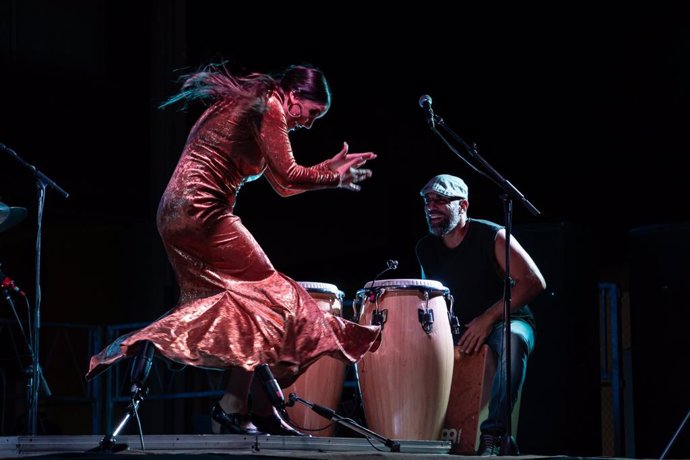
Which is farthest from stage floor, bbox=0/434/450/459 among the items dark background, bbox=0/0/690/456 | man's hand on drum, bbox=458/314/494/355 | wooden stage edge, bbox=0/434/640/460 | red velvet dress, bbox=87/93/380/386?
dark background, bbox=0/0/690/456

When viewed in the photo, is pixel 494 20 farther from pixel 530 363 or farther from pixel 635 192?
pixel 530 363

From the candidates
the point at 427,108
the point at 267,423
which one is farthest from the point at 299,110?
→ the point at 267,423

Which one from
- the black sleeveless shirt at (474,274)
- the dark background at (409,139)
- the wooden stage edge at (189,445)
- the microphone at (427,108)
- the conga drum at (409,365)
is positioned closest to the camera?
the wooden stage edge at (189,445)

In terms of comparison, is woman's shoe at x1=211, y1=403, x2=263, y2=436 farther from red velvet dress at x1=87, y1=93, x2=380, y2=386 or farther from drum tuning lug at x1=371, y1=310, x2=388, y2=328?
drum tuning lug at x1=371, y1=310, x2=388, y2=328

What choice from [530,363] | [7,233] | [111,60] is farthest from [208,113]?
[7,233]

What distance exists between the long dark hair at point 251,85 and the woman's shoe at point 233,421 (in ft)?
3.95

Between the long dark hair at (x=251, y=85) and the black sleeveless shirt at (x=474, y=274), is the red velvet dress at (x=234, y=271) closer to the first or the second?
the long dark hair at (x=251, y=85)

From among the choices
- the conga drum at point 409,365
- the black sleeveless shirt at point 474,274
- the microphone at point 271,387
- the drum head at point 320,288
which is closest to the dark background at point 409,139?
the black sleeveless shirt at point 474,274

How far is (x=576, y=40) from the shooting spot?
794 cm

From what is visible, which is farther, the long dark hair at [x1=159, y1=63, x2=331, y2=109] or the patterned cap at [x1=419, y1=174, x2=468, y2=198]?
the patterned cap at [x1=419, y1=174, x2=468, y2=198]

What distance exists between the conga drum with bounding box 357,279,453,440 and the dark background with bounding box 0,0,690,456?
1541 mm

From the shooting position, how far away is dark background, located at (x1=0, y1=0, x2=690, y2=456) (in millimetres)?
6512

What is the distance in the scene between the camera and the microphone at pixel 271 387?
3996 millimetres

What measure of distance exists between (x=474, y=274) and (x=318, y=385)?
95cm
